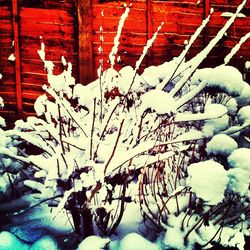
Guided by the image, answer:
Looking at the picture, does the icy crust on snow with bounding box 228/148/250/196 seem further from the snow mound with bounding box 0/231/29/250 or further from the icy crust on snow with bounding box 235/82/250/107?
the snow mound with bounding box 0/231/29/250

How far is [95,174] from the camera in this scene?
3.35m

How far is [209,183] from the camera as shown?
10.2ft

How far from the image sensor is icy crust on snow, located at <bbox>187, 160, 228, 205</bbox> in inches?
122

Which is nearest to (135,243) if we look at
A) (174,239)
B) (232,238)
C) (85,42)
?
(174,239)

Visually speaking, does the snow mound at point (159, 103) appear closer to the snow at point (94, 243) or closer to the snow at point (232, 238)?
the snow at point (94, 243)

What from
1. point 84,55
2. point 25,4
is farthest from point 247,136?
point 25,4

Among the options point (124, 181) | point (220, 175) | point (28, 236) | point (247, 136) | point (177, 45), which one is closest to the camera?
point (220, 175)

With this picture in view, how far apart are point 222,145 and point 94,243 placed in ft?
4.44

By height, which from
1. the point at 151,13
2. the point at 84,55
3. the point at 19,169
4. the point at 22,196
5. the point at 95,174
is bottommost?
the point at 22,196

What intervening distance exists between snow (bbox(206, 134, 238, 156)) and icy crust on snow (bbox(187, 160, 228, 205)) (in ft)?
1.38

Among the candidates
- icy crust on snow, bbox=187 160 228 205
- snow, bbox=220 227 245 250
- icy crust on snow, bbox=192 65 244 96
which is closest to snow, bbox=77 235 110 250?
icy crust on snow, bbox=187 160 228 205

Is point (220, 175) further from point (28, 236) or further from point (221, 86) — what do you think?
point (28, 236)

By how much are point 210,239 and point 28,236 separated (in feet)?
5.45

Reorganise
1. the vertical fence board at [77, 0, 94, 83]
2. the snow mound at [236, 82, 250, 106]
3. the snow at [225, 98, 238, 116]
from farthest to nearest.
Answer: the vertical fence board at [77, 0, 94, 83] → the snow mound at [236, 82, 250, 106] → the snow at [225, 98, 238, 116]
